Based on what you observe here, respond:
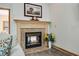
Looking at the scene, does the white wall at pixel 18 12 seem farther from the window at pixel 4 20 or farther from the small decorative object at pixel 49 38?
the small decorative object at pixel 49 38

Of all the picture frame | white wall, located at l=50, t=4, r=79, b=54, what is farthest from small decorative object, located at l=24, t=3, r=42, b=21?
white wall, located at l=50, t=4, r=79, b=54

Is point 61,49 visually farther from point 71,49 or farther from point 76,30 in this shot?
point 76,30

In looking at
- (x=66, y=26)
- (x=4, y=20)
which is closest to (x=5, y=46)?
(x=4, y=20)

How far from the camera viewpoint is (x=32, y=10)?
89.8 inches

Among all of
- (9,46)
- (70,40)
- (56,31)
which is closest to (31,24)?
(56,31)

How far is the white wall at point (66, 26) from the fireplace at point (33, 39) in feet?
1.12

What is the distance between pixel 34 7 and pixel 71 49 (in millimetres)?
1138

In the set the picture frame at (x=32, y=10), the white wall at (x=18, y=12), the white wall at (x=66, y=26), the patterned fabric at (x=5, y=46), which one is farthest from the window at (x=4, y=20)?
the white wall at (x=66, y=26)

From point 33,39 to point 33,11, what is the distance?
22.9 inches

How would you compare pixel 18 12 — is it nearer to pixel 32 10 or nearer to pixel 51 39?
pixel 32 10

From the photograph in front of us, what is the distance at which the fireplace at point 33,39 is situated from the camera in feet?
7.58

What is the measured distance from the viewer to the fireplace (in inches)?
91.0

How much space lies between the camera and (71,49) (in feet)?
7.58

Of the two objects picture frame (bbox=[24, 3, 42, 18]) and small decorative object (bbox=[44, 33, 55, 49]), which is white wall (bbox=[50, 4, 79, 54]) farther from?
picture frame (bbox=[24, 3, 42, 18])
